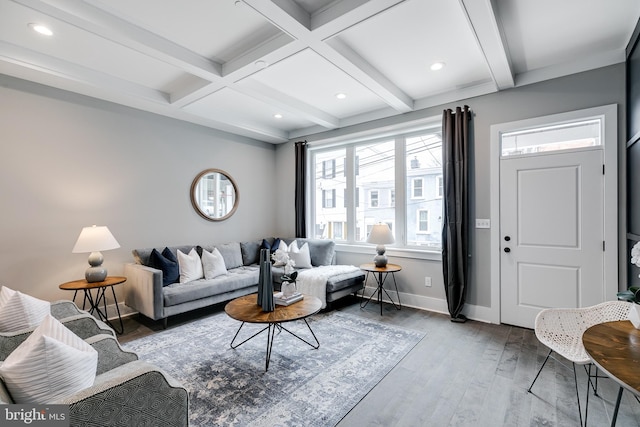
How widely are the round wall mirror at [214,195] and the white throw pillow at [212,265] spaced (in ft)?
2.47

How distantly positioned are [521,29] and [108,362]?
3.73 m

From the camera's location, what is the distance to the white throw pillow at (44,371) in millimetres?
1080

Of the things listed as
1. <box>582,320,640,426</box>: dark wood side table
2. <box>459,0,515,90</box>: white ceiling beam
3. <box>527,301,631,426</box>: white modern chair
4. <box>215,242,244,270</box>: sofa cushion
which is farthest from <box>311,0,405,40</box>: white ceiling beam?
<box>215,242,244,270</box>: sofa cushion

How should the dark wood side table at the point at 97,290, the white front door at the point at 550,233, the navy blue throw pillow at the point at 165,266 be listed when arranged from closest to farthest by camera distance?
1. the white front door at the point at 550,233
2. the dark wood side table at the point at 97,290
3. the navy blue throw pillow at the point at 165,266

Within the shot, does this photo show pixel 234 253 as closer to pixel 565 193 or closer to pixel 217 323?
pixel 217 323

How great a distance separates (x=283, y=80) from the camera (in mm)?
3336

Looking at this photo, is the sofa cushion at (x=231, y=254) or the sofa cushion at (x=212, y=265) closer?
the sofa cushion at (x=212, y=265)

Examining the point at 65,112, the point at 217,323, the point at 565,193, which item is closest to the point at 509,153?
the point at 565,193

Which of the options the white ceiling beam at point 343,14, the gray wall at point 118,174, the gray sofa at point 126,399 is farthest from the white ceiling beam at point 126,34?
the gray sofa at point 126,399

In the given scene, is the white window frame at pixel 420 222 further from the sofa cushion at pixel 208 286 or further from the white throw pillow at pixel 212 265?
the white throw pillow at pixel 212 265

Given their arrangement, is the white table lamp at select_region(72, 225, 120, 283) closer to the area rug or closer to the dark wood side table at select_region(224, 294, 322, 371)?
the area rug

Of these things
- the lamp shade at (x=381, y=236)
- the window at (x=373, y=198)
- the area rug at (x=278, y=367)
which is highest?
the window at (x=373, y=198)

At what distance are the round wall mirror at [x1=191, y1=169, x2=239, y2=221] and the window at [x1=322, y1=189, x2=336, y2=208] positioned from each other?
57.9 inches

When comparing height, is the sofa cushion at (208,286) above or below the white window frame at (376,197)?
below
